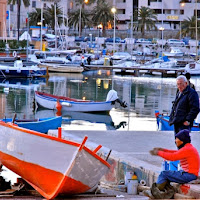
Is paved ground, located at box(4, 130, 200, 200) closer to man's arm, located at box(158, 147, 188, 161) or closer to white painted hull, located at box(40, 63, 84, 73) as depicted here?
man's arm, located at box(158, 147, 188, 161)

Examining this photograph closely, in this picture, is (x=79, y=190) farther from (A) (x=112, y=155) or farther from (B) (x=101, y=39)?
(B) (x=101, y=39)

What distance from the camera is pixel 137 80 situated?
2261 inches

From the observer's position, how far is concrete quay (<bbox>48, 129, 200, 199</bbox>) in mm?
11383

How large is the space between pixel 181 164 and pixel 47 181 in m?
2.33

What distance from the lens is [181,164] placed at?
32.8 ft

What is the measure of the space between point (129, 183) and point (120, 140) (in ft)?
11.8

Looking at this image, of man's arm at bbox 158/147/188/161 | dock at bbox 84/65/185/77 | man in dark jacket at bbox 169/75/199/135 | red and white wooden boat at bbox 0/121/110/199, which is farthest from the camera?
dock at bbox 84/65/185/77

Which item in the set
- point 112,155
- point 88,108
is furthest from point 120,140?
point 88,108

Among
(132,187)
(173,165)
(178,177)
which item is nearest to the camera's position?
(178,177)

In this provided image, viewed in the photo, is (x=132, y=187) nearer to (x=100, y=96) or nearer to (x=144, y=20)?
(x=100, y=96)

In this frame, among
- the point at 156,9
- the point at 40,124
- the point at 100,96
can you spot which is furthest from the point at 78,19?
the point at 40,124

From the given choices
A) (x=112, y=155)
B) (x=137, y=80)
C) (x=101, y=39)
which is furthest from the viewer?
(x=101, y=39)

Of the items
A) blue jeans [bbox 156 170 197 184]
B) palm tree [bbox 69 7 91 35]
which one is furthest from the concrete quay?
palm tree [bbox 69 7 91 35]

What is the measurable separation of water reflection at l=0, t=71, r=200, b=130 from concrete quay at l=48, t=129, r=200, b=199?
34.3 ft
